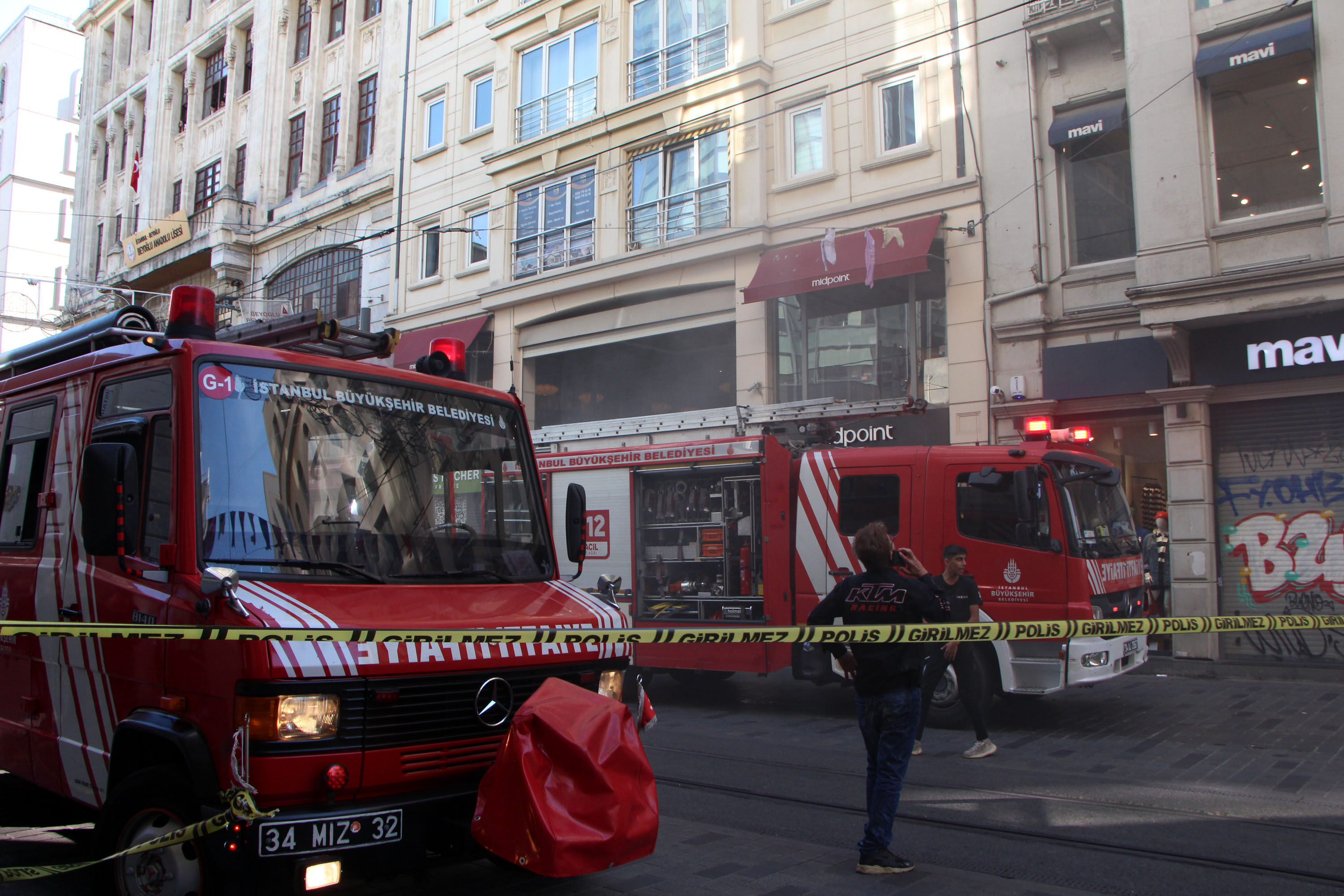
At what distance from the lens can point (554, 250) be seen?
829 inches

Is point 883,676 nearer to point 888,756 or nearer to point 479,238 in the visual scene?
point 888,756

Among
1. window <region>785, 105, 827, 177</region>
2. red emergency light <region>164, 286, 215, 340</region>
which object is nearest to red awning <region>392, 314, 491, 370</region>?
window <region>785, 105, 827, 177</region>

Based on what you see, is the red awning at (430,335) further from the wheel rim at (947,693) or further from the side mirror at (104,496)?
the side mirror at (104,496)

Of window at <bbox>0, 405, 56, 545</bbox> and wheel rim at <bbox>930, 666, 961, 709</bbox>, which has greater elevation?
window at <bbox>0, 405, 56, 545</bbox>

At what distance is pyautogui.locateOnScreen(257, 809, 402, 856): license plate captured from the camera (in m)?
3.37

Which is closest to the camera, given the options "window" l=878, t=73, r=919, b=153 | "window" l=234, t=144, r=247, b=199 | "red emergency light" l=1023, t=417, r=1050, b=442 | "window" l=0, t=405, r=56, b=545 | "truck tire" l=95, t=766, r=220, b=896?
"truck tire" l=95, t=766, r=220, b=896

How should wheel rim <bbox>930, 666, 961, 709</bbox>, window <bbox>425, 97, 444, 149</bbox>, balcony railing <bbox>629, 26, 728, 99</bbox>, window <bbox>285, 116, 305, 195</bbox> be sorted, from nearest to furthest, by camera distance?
1. wheel rim <bbox>930, 666, 961, 709</bbox>
2. balcony railing <bbox>629, 26, 728, 99</bbox>
3. window <bbox>425, 97, 444, 149</bbox>
4. window <bbox>285, 116, 305, 195</bbox>

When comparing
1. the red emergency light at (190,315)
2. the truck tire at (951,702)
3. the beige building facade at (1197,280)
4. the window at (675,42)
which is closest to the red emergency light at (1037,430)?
the truck tire at (951,702)

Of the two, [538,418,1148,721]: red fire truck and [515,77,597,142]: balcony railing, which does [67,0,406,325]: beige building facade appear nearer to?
[515,77,597,142]: balcony railing

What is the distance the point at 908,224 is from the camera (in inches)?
606

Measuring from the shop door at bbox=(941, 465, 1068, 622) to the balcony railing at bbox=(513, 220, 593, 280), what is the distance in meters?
12.5

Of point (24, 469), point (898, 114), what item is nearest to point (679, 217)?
point (898, 114)

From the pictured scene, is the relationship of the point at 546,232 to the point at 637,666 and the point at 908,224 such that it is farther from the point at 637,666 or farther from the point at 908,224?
the point at 637,666

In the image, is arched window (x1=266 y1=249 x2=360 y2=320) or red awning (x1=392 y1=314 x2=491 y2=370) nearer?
red awning (x1=392 y1=314 x2=491 y2=370)
